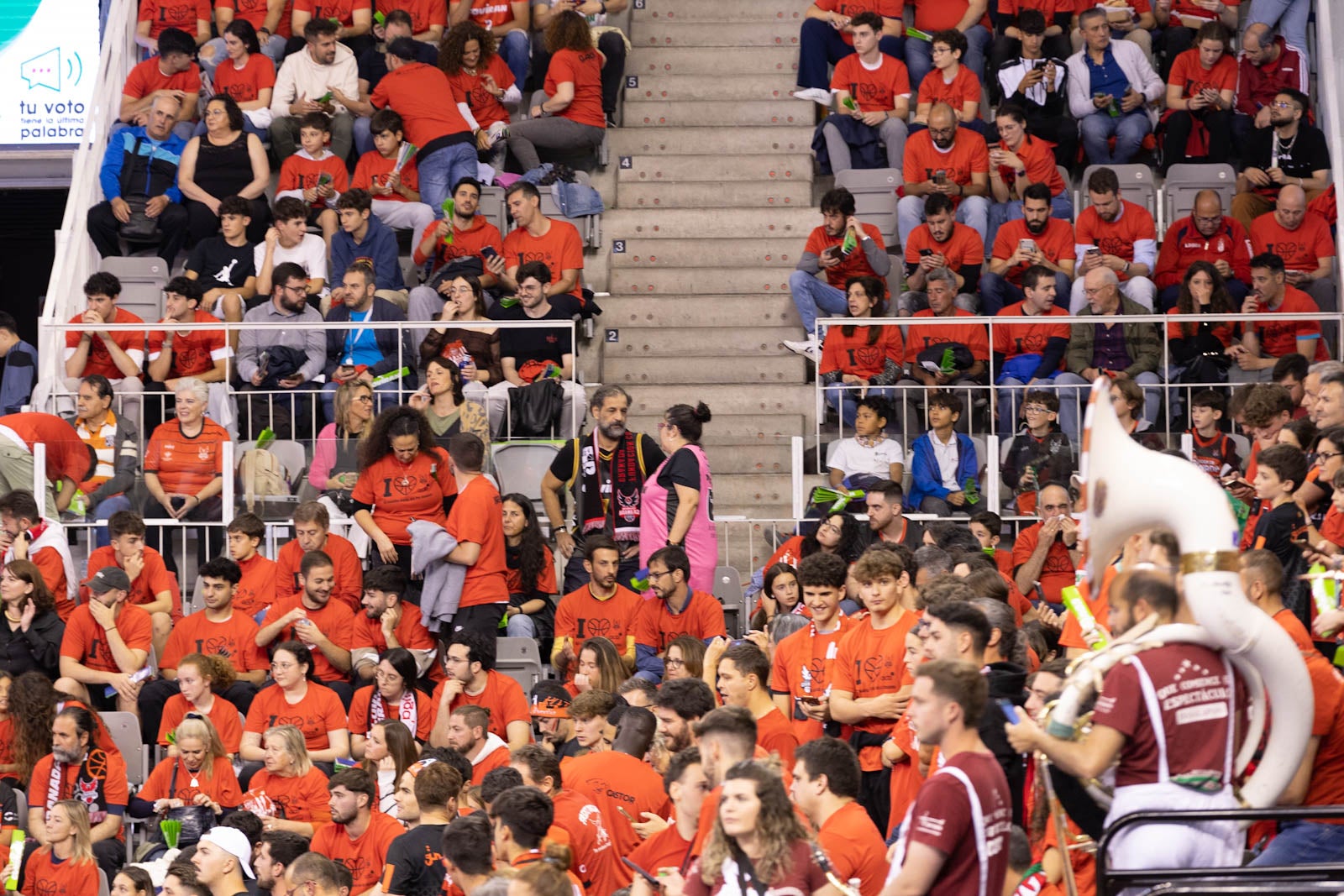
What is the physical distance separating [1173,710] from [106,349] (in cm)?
922

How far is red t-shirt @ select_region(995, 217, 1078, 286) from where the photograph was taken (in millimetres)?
13523

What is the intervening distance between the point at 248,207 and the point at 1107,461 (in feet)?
31.5

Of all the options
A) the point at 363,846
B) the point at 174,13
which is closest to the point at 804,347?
the point at 363,846

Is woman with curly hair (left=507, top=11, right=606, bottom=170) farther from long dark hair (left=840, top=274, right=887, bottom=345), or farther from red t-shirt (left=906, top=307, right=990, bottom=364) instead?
red t-shirt (left=906, top=307, right=990, bottom=364)

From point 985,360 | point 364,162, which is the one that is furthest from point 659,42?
point 985,360

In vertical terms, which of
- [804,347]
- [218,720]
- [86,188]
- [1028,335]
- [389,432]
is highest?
[86,188]

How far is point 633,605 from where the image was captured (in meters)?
10.8

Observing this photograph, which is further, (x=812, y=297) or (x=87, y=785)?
(x=812, y=297)

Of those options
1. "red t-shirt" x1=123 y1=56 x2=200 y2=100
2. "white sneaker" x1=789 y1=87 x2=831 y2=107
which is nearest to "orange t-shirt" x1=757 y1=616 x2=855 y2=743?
"white sneaker" x1=789 y1=87 x2=831 y2=107

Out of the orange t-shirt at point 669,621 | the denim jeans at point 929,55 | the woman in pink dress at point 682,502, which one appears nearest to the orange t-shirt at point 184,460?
the woman in pink dress at point 682,502

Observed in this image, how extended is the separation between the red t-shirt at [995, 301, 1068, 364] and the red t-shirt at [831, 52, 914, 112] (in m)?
2.80

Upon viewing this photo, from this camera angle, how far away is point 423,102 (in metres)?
14.4

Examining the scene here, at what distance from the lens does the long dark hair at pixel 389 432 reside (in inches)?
438

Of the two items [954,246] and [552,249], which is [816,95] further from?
[552,249]
